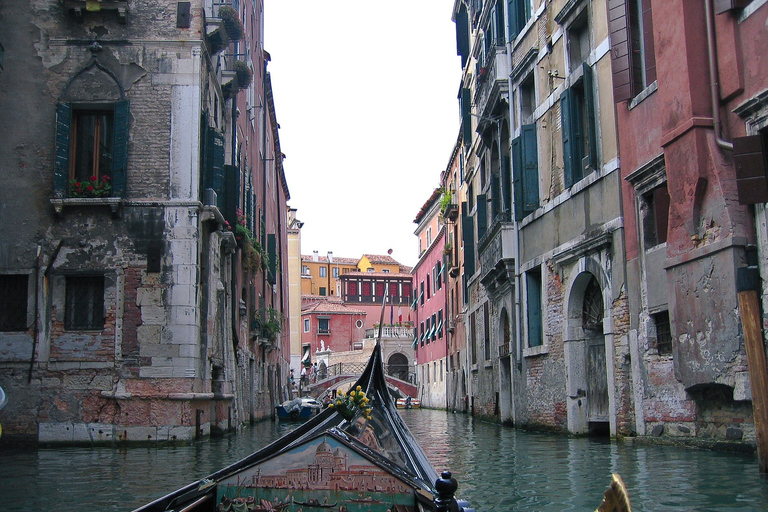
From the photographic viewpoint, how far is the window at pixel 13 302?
1041cm

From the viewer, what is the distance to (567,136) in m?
10.9

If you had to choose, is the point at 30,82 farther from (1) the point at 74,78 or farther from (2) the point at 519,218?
(2) the point at 519,218

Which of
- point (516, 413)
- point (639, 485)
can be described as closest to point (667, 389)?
point (639, 485)

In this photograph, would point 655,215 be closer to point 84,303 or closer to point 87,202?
point 87,202

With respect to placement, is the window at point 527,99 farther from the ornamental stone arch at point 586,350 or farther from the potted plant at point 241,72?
the potted plant at point 241,72

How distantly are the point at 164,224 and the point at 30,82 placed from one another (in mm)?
2572

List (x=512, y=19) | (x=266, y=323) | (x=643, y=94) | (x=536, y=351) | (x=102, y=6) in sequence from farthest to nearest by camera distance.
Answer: (x=266, y=323), (x=512, y=19), (x=536, y=351), (x=102, y=6), (x=643, y=94)

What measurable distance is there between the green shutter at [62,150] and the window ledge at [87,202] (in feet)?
0.39

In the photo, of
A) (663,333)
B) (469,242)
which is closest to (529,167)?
(663,333)

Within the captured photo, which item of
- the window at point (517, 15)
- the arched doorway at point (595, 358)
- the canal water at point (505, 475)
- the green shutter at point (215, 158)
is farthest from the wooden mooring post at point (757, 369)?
the window at point (517, 15)

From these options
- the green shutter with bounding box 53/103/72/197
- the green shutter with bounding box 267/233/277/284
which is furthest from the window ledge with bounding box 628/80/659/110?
the green shutter with bounding box 267/233/277/284

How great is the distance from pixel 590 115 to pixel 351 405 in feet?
18.5

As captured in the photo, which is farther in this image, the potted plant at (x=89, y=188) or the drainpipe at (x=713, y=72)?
the potted plant at (x=89, y=188)

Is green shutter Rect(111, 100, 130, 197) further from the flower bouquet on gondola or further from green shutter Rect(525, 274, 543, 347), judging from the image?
green shutter Rect(525, 274, 543, 347)
